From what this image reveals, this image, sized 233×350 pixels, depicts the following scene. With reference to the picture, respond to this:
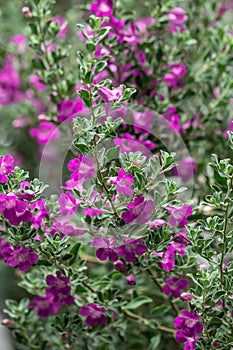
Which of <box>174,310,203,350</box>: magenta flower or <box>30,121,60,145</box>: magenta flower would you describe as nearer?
<box>174,310,203,350</box>: magenta flower

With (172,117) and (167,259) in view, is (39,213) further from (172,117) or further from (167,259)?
(172,117)

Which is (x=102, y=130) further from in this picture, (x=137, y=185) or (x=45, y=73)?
(x=45, y=73)

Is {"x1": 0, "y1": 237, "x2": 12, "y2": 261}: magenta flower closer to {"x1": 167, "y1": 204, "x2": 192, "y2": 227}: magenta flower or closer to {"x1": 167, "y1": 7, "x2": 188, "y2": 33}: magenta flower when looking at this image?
{"x1": 167, "y1": 204, "x2": 192, "y2": 227}: magenta flower

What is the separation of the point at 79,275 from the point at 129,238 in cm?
9

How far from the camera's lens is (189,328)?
24.4 inches

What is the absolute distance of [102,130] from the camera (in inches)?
23.6

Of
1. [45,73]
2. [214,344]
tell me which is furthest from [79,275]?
[45,73]

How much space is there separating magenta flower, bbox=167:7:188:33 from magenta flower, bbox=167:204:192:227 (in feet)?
1.05

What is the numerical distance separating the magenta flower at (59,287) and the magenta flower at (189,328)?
0.13 m

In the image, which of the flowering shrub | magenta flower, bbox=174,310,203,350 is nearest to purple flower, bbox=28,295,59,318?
the flowering shrub

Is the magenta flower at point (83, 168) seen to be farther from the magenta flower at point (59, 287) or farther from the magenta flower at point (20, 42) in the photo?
the magenta flower at point (20, 42)

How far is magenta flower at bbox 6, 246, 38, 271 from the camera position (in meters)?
0.65

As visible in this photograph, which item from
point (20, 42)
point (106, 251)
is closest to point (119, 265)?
point (106, 251)

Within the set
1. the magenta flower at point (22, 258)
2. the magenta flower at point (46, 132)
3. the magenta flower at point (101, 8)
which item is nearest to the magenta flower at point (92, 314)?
the magenta flower at point (22, 258)
